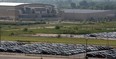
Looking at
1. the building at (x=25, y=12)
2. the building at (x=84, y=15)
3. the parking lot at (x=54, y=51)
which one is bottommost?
the building at (x=84, y=15)

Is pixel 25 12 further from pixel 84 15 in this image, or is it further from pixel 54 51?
pixel 54 51

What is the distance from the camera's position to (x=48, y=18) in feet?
314

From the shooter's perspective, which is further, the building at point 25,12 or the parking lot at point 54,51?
the building at point 25,12

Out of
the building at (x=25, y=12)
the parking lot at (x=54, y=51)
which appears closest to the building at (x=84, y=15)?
the building at (x=25, y=12)

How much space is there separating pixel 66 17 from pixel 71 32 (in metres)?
42.2

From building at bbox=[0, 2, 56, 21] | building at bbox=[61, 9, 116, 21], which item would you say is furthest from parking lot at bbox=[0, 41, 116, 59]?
building at bbox=[61, 9, 116, 21]

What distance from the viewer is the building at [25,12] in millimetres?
90344

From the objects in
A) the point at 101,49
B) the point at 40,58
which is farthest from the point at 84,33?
the point at 40,58

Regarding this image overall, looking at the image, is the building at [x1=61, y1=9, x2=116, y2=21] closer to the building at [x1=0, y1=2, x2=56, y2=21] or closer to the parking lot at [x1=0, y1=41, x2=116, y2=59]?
the building at [x1=0, y1=2, x2=56, y2=21]

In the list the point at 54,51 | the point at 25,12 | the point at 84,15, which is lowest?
the point at 84,15

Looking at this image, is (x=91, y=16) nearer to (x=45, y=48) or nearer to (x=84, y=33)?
(x=84, y=33)

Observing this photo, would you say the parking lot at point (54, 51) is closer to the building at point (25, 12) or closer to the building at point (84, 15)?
the building at point (25, 12)

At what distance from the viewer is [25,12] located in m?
94.8

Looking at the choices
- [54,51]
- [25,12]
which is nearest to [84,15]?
[25,12]
